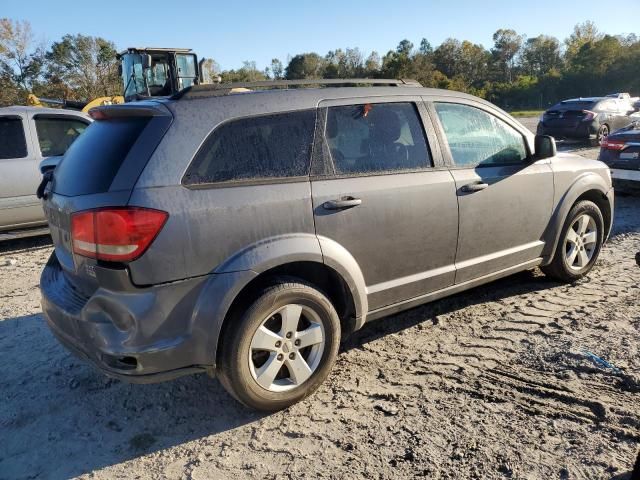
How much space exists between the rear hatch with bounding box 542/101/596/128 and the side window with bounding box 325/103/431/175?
1413 cm

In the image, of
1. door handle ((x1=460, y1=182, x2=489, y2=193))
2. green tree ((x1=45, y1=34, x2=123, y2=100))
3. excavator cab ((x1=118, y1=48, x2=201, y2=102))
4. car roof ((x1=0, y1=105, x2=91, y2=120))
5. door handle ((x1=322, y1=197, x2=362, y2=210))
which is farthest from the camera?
green tree ((x1=45, y1=34, x2=123, y2=100))

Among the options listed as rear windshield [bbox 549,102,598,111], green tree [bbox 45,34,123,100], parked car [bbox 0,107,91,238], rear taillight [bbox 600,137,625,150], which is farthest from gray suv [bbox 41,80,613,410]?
green tree [bbox 45,34,123,100]

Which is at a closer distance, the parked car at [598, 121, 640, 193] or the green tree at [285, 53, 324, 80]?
the parked car at [598, 121, 640, 193]

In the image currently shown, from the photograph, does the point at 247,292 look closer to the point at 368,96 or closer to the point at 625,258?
the point at 368,96

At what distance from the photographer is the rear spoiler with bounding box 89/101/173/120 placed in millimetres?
2816

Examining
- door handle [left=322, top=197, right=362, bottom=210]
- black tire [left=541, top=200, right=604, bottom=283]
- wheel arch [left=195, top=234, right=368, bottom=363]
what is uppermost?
door handle [left=322, top=197, right=362, bottom=210]

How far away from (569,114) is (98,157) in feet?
52.8

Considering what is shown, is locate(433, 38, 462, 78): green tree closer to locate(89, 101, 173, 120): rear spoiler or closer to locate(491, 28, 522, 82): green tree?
locate(491, 28, 522, 82): green tree

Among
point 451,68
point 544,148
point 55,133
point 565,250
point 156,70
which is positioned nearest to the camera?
point 544,148

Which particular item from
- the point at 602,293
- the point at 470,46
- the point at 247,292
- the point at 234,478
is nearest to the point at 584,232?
the point at 602,293

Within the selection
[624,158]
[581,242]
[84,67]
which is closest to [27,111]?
[581,242]

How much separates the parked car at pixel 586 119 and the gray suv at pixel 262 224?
44.1 feet

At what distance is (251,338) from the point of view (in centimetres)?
289

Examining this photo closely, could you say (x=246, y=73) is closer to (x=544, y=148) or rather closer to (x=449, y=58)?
(x=449, y=58)
